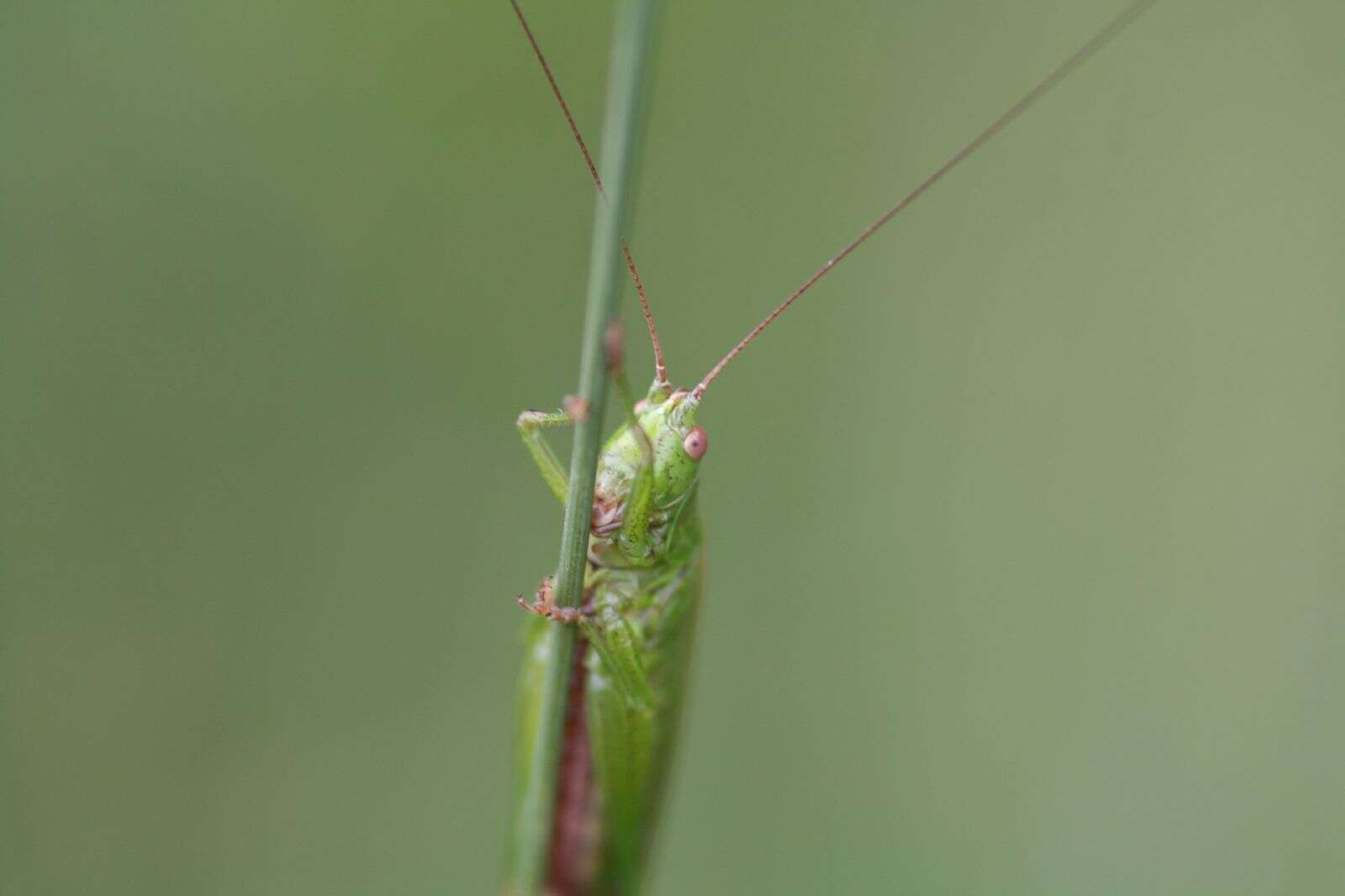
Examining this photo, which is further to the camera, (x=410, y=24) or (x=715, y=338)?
(x=715, y=338)

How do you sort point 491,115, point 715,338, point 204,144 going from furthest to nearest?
point 715,338
point 491,115
point 204,144

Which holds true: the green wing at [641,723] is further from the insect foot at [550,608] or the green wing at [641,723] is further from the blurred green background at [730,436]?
the blurred green background at [730,436]

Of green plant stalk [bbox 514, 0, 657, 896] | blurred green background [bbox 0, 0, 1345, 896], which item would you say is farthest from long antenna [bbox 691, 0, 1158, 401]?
blurred green background [bbox 0, 0, 1345, 896]

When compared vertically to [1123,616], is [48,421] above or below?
above

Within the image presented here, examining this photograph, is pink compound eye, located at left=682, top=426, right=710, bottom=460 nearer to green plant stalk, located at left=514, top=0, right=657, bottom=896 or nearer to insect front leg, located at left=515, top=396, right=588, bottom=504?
insect front leg, located at left=515, top=396, right=588, bottom=504

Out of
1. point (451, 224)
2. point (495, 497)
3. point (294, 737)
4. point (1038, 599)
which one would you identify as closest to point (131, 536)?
point (294, 737)

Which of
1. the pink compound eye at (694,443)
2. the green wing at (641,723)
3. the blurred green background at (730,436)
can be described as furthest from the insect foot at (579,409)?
the blurred green background at (730,436)

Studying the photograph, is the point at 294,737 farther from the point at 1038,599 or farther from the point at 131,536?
the point at 1038,599

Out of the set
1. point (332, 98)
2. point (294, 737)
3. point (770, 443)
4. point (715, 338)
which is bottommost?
point (294, 737)
